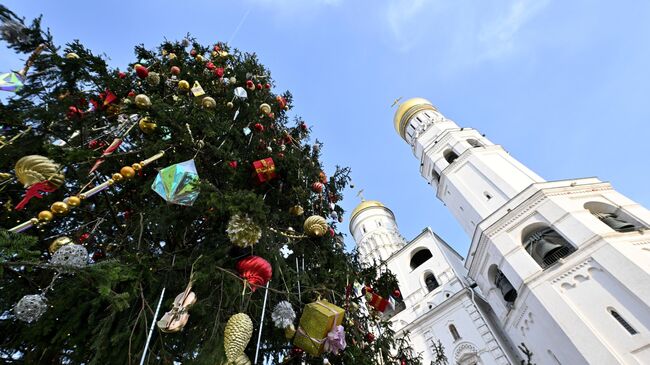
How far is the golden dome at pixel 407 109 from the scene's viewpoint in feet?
99.8

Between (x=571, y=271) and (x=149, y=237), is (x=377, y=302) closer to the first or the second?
(x=149, y=237)

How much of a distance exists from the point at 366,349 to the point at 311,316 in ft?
4.52

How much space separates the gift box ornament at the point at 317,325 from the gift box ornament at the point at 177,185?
1713 mm

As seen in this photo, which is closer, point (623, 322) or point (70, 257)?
point (70, 257)

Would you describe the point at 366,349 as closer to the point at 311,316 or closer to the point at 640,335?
the point at 311,316

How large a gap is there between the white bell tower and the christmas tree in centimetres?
2379

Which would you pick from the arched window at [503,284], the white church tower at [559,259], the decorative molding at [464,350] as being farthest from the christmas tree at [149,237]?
the decorative molding at [464,350]

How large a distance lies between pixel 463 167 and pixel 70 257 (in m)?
22.8

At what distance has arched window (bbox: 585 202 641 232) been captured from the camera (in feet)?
48.4

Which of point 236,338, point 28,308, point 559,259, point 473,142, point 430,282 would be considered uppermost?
point 473,142

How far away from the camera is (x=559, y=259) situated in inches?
563

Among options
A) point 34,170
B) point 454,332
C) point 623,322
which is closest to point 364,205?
point 454,332

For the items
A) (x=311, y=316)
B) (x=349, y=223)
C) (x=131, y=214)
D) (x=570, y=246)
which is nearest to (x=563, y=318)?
(x=570, y=246)

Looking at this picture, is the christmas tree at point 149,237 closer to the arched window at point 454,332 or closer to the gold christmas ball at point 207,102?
the gold christmas ball at point 207,102
